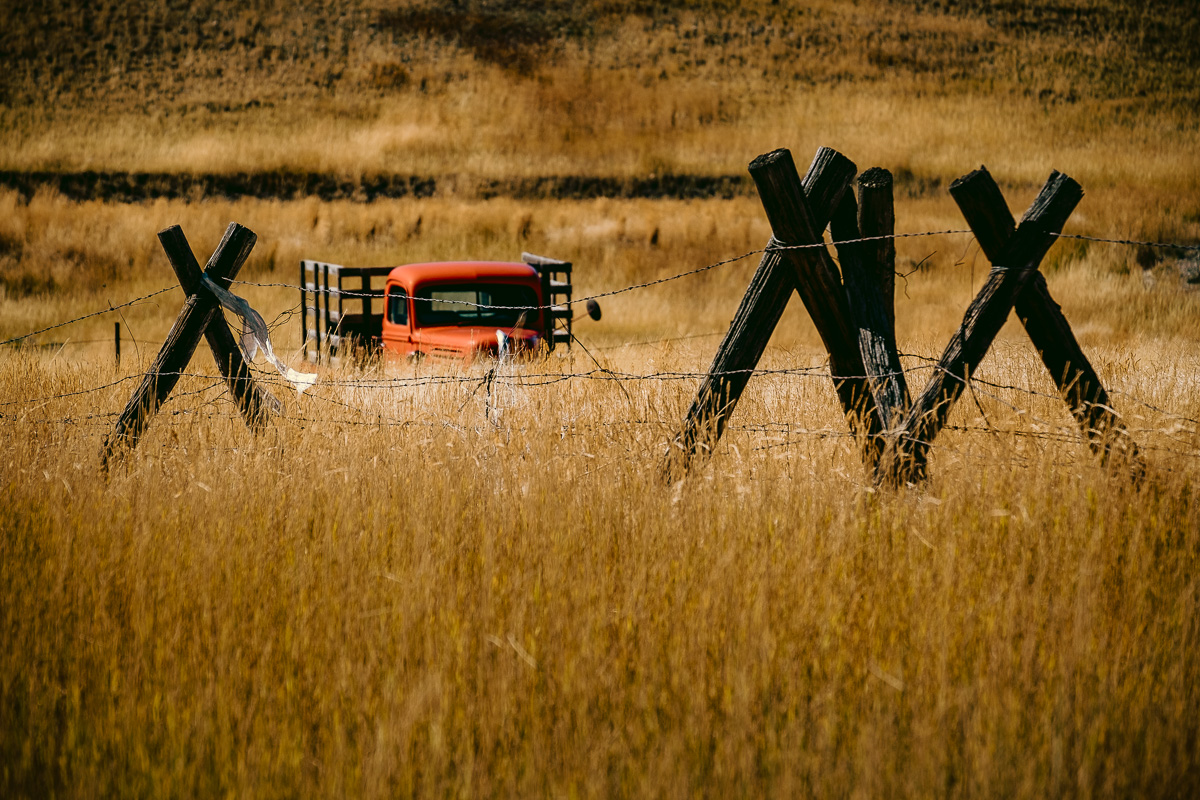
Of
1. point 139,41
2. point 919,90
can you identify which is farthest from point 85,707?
point 139,41

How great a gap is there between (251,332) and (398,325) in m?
4.73

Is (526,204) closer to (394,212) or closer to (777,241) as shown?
(394,212)

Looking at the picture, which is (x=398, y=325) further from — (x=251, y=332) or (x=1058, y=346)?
(x=1058, y=346)

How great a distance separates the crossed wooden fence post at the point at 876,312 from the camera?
442 centimetres

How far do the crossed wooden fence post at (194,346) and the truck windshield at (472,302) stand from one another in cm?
429

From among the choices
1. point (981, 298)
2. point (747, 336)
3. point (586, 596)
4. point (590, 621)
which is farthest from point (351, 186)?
point (590, 621)

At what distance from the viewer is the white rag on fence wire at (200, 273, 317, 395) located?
5.51 metres

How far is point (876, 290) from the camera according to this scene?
4.61m

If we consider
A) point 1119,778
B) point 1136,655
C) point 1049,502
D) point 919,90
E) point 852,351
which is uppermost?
point 919,90

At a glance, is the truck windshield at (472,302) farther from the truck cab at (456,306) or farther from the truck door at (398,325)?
the truck door at (398,325)

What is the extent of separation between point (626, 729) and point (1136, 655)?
1723 mm

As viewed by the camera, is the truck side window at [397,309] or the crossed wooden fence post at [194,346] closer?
the crossed wooden fence post at [194,346]

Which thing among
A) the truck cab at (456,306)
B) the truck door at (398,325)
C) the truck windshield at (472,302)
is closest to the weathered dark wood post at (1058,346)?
the truck cab at (456,306)

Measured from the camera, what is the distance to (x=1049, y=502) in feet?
14.1
